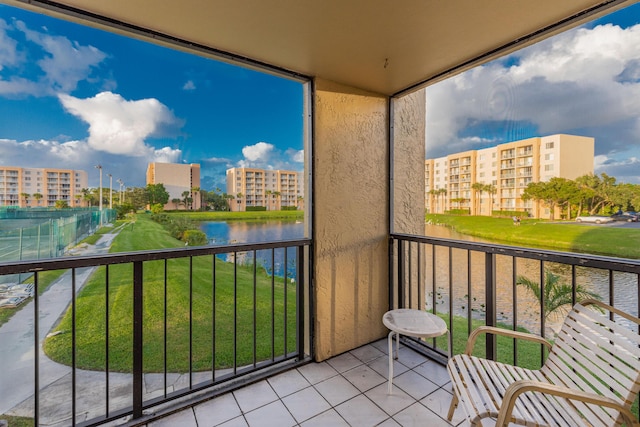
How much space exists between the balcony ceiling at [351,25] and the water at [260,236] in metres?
1.34

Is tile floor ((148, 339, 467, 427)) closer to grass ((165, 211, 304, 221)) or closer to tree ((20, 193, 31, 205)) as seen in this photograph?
grass ((165, 211, 304, 221))

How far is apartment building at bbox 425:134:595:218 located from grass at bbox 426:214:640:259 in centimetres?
10

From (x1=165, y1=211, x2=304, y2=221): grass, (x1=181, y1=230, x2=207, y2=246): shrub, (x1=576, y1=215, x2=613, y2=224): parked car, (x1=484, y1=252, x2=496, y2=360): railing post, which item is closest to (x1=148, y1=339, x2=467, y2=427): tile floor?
(x1=484, y1=252, x2=496, y2=360): railing post

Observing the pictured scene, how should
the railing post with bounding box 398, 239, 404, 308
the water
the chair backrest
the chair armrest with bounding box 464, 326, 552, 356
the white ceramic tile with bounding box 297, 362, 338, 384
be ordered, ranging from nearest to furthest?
the chair backrest → the chair armrest with bounding box 464, 326, 552, 356 → the water → the white ceramic tile with bounding box 297, 362, 338, 384 → the railing post with bounding box 398, 239, 404, 308

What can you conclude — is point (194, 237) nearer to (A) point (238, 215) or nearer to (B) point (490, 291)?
(A) point (238, 215)

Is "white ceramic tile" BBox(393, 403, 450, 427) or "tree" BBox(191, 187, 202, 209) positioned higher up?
"tree" BBox(191, 187, 202, 209)

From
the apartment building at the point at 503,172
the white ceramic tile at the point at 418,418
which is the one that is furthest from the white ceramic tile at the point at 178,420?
the apartment building at the point at 503,172

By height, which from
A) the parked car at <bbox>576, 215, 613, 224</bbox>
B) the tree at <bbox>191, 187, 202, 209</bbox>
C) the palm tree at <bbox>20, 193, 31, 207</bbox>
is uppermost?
the tree at <bbox>191, 187, 202, 209</bbox>

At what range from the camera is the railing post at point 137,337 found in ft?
5.59

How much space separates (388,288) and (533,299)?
151cm

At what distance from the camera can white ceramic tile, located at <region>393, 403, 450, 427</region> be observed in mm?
1671

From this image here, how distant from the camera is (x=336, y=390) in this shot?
1.99 metres

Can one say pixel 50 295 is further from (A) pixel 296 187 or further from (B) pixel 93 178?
(A) pixel 296 187

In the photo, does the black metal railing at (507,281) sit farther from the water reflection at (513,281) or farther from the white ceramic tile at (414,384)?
the white ceramic tile at (414,384)
